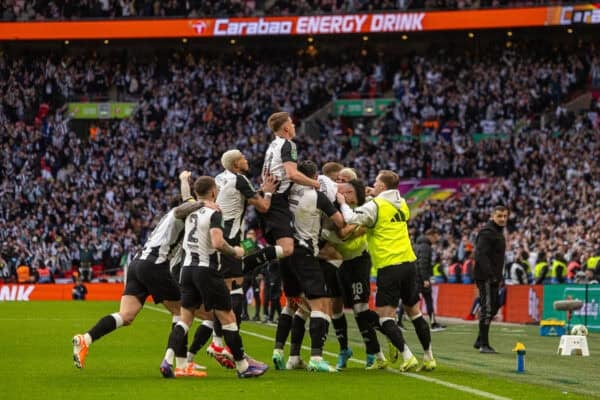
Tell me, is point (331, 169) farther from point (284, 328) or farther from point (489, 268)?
point (489, 268)

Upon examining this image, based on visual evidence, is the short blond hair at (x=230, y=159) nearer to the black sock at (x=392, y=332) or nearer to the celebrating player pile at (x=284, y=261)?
the celebrating player pile at (x=284, y=261)

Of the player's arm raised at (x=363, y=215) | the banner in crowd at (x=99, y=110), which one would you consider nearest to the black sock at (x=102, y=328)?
the player's arm raised at (x=363, y=215)

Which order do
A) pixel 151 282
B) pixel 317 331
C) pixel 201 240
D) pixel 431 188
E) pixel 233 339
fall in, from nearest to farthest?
pixel 233 339
pixel 201 240
pixel 151 282
pixel 317 331
pixel 431 188

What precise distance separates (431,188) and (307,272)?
119ft

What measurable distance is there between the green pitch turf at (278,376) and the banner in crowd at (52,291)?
23903 millimetres

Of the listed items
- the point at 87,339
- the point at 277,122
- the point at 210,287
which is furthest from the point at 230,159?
the point at 87,339

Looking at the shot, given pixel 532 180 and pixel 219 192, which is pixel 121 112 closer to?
pixel 532 180

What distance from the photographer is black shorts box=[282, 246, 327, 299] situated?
46.1 feet

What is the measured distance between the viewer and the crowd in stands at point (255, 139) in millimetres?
46625

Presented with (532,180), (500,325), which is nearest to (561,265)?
(500,325)

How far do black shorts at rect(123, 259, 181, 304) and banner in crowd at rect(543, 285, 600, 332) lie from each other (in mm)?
14240

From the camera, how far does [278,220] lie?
14.0 metres

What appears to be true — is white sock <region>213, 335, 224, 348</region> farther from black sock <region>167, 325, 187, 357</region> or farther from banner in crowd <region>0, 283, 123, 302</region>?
banner in crowd <region>0, 283, 123, 302</region>

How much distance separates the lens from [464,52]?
59031mm
